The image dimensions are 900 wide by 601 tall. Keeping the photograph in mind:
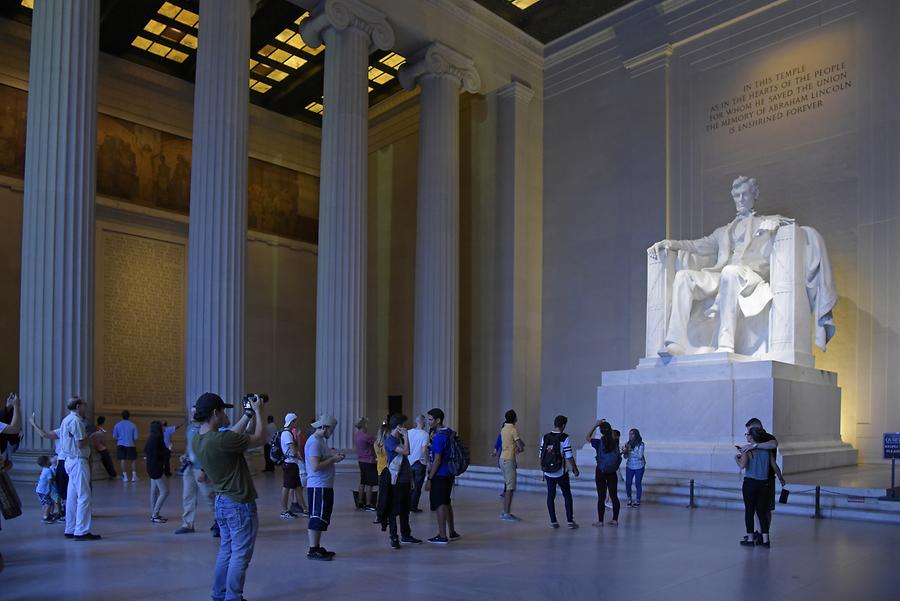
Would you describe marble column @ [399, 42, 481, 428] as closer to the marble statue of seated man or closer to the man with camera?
the marble statue of seated man

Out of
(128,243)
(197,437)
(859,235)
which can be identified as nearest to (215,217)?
(128,243)

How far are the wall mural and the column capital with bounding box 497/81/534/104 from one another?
8094mm

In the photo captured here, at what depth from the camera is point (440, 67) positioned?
807 inches

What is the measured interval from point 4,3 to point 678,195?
17.3 m

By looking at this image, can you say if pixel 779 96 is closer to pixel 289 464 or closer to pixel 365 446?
pixel 365 446

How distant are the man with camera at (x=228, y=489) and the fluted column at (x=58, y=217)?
966 centimetres

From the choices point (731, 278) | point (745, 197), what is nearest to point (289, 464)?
point (731, 278)

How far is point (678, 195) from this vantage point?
1978 centimetres

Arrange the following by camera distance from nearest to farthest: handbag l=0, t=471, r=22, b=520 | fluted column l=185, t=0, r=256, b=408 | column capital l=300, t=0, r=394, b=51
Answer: handbag l=0, t=471, r=22, b=520 < fluted column l=185, t=0, r=256, b=408 < column capital l=300, t=0, r=394, b=51

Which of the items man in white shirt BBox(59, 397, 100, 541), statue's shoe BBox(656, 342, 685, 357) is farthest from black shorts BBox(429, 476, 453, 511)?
statue's shoe BBox(656, 342, 685, 357)

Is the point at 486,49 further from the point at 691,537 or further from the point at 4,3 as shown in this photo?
the point at 691,537

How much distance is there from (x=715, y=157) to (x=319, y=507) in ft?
50.1

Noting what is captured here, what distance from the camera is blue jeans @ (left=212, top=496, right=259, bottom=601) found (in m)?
5.07

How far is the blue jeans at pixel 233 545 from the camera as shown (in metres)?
5.07
